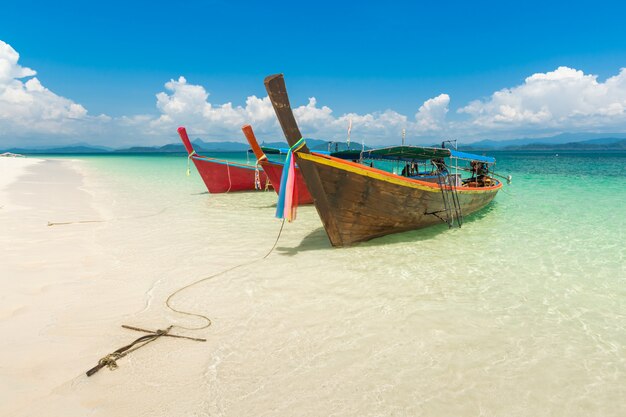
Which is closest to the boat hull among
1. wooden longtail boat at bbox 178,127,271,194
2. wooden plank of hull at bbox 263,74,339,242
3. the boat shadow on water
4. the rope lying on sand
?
wooden longtail boat at bbox 178,127,271,194

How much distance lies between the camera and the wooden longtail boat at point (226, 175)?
16812 mm

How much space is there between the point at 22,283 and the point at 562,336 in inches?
300

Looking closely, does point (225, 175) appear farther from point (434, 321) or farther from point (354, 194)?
point (434, 321)

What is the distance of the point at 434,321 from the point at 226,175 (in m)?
14.3

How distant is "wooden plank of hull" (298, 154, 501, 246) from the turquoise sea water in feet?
1.21

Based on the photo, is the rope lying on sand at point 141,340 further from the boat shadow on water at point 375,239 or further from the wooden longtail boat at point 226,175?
the wooden longtail boat at point 226,175

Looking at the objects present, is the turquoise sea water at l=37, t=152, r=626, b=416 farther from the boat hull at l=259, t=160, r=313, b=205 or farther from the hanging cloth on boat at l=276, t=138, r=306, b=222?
the boat hull at l=259, t=160, r=313, b=205

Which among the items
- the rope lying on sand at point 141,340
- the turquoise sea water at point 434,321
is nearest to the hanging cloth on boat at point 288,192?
the turquoise sea water at point 434,321

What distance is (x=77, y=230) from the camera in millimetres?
8594

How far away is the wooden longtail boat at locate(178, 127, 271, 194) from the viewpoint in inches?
662

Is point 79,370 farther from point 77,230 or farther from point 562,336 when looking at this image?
point 77,230

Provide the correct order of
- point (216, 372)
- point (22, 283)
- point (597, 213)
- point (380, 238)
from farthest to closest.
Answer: point (597, 213)
point (380, 238)
point (22, 283)
point (216, 372)

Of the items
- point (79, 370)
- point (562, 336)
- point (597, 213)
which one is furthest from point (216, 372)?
point (597, 213)

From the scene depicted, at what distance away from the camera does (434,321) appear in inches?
180
